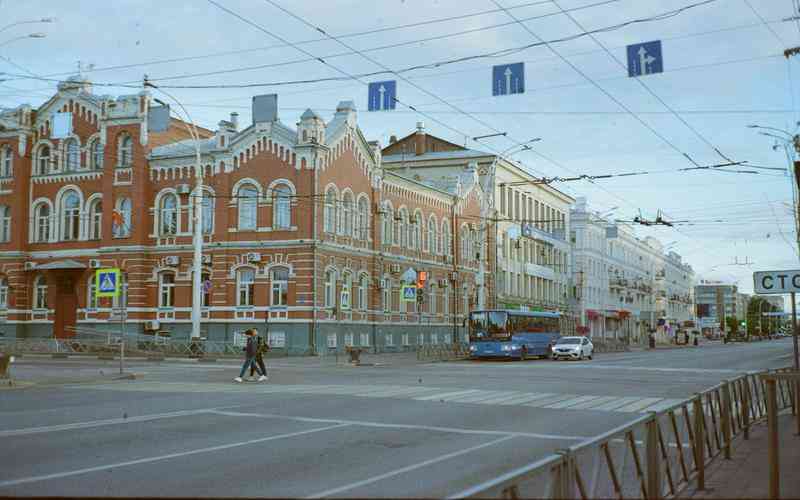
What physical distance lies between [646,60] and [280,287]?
2841 centimetres

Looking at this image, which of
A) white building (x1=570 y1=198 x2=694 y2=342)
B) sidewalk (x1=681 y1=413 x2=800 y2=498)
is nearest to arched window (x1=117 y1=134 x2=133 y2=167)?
white building (x1=570 y1=198 x2=694 y2=342)

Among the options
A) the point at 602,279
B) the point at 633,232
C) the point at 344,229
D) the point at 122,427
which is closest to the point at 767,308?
the point at 633,232

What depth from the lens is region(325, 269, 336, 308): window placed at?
1796 inches

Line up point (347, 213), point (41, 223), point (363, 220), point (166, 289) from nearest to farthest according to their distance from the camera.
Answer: point (347, 213) → point (166, 289) → point (363, 220) → point (41, 223)

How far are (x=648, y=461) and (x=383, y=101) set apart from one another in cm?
1934

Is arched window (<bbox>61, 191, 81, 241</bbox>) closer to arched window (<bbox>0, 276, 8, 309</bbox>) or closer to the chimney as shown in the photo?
arched window (<bbox>0, 276, 8, 309</bbox>)

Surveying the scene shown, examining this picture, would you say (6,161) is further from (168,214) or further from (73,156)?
(168,214)

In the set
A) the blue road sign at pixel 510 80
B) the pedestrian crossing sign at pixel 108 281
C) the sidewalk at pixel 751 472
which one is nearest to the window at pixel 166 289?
the pedestrian crossing sign at pixel 108 281

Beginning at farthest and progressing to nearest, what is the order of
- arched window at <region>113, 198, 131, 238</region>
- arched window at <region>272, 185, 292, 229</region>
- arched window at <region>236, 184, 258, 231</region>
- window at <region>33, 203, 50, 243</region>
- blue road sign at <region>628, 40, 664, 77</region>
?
window at <region>33, 203, 50, 243</region> < arched window at <region>113, 198, 131, 238</region> < arched window at <region>236, 184, 258, 231</region> < arched window at <region>272, 185, 292, 229</region> < blue road sign at <region>628, 40, 664, 77</region>

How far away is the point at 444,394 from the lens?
19.8 meters

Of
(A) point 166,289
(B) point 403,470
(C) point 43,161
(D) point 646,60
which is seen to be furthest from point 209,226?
(B) point 403,470


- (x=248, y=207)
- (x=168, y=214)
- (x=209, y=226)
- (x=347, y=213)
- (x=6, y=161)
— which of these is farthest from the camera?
(x=6, y=161)

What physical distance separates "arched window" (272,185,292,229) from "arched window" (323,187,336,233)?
78.0 inches

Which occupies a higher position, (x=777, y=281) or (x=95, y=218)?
(x=95, y=218)
